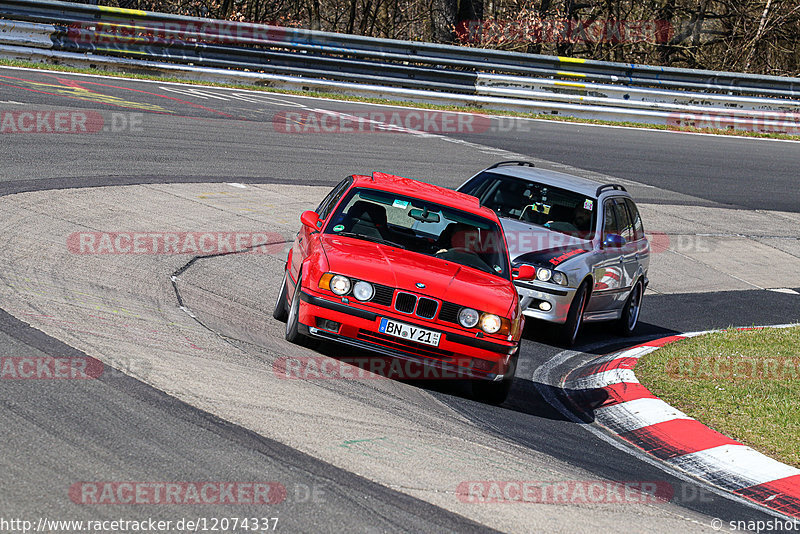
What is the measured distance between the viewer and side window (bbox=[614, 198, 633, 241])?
38.8 ft

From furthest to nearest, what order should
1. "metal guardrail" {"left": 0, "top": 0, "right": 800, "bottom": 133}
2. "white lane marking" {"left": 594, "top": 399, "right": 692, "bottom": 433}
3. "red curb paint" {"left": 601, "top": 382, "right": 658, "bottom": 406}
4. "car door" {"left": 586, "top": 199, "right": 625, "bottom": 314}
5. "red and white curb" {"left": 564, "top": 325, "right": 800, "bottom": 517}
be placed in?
"metal guardrail" {"left": 0, "top": 0, "right": 800, "bottom": 133} → "car door" {"left": 586, "top": 199, "right": 625, "bottom": 314} → "red curb paint" {"left": 601, "top": 382, "right": 658, "bottom": 406} → "white lane marking" {"left": 594, "top": 399, "right": 692, "bottom": 433} → "red and white curb" {"left": 564, "top": 325, "right": 800, "bottom": 517}

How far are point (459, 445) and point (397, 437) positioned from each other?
15.9 inches

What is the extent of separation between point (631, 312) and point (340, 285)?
18.0ft

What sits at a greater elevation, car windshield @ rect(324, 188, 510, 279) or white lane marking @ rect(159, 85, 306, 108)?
white lane marking @ rect(159, 85, 306, 108)

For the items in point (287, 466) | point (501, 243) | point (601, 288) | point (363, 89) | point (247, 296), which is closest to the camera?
point (287, 466)

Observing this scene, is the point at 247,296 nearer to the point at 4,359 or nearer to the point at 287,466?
the point at 4,359

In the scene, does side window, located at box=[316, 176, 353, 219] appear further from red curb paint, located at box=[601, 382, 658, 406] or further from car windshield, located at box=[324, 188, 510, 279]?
red curb paint, located at box=[601, 382, 658, 406]

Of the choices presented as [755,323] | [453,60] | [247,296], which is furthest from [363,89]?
[247,296]

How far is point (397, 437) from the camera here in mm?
6062

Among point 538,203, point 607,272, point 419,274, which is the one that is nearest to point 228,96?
point 538,203

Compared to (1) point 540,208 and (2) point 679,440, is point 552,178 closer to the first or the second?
(1) point 540,208

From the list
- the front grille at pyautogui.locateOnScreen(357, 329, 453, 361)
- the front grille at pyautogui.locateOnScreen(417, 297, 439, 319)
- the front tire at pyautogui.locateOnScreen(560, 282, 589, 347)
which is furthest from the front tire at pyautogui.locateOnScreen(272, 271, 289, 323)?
the front tire at pyautogui.locateOnScreen(560, 282, 589, 347)

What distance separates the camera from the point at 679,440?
7.65 metres

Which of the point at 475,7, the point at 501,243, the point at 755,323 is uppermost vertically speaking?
the point at 475,7
